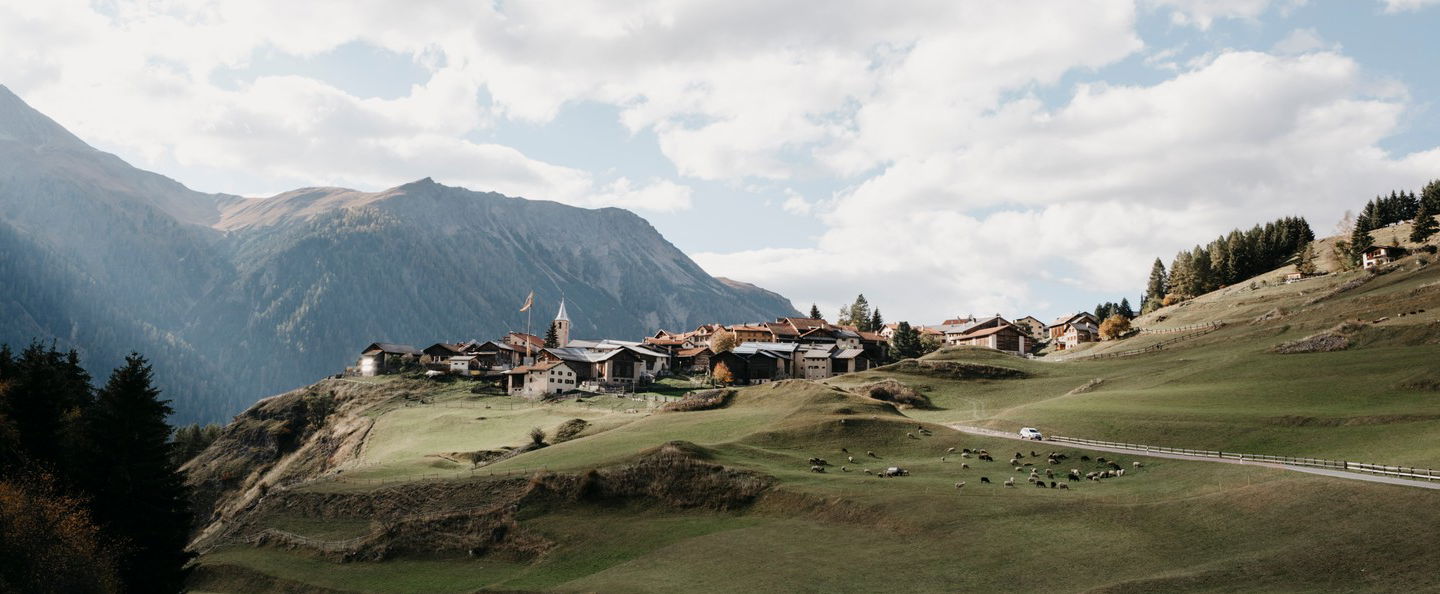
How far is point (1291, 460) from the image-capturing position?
64.1 m

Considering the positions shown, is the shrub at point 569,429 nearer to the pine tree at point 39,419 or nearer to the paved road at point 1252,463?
the paved road at point 1252,463

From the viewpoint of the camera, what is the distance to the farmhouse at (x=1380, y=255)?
166m

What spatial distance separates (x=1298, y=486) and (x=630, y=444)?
53906mm

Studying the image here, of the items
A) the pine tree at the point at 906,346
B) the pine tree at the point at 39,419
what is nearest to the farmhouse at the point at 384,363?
the pine tree at the point at 906,346

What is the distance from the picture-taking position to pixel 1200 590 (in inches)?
1578

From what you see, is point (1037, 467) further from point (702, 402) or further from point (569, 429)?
point (569, 429)

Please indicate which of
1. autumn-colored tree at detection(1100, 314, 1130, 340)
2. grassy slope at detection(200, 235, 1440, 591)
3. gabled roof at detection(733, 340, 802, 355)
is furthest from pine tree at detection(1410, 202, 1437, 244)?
gabled roof at detection(733, 340, 802, 355)

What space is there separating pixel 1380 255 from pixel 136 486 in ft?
669

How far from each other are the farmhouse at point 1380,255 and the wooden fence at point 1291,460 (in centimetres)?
12313

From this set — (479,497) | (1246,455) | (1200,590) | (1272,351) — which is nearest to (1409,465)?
(1246,455)

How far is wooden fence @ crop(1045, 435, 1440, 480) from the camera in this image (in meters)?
54.8

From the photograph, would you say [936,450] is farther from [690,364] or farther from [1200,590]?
[690,364]

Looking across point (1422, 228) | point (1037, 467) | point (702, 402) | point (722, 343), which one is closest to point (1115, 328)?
point (1422, 228)

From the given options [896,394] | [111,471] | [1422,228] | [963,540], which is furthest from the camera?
[1422,228]
